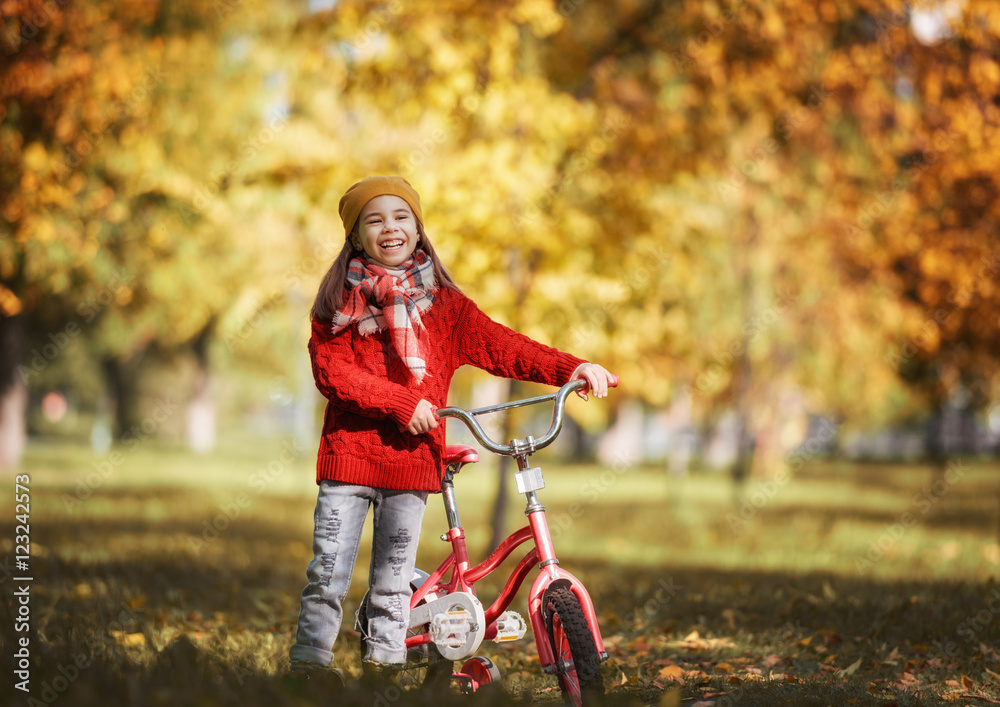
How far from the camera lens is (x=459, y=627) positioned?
3186mm

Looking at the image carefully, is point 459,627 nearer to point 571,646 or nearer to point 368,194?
point 571,646

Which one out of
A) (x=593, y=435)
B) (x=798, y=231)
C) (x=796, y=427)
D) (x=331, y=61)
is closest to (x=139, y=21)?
(x=331, y=61)

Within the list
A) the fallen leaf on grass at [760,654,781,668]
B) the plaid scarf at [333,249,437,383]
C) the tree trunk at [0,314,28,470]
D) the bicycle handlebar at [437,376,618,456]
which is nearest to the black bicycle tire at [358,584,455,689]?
the bicycle handlebar at [437,376,618,456]

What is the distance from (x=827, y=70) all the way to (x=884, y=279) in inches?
249

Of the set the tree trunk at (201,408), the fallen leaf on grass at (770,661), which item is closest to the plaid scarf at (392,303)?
the fallen leaf on grass at (770,661)

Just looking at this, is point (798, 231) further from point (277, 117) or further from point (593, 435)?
point (593, 435)

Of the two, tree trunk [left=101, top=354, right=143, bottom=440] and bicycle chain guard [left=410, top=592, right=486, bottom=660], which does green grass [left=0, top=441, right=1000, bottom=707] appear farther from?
tree trunk [left=101, top=354, right=143, bottom=440]

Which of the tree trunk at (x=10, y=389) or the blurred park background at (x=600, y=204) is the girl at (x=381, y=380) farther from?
the tree trunk at (x=10, y=389)

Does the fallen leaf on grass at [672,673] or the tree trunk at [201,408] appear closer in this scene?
the fallen leaf on grass at [672,673]

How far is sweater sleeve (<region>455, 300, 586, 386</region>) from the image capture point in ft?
10.7

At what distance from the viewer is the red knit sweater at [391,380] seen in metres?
3.19

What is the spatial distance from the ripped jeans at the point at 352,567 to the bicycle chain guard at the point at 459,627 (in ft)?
0.58

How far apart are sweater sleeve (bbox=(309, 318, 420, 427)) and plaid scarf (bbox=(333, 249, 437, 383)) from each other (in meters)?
0.07

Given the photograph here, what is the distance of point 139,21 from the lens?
30.9ft
